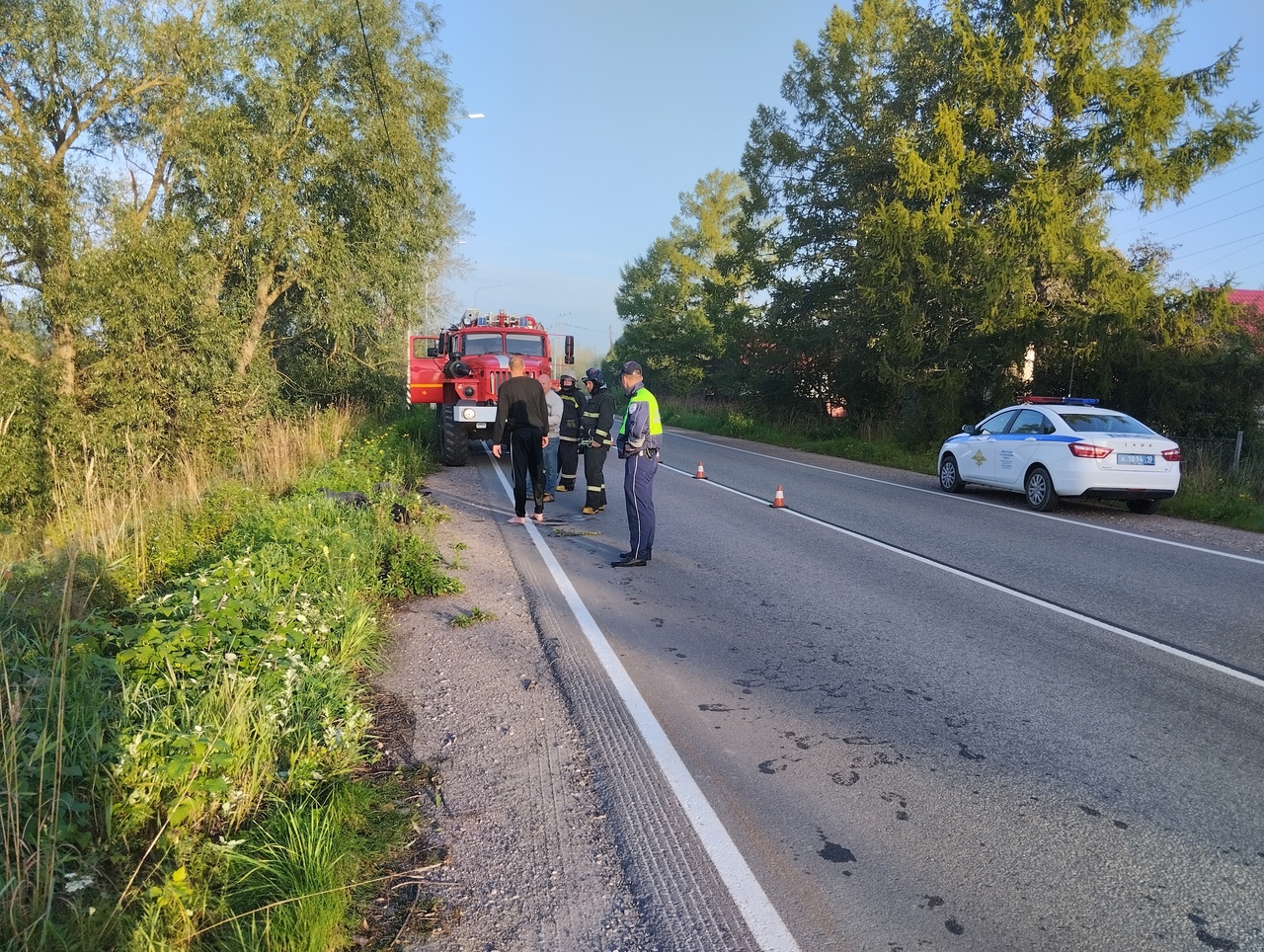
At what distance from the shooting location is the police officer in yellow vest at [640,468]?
27.7ft

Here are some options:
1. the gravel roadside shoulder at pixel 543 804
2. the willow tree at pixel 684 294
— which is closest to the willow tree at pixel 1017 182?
the gravel roadside shoulder at pixel 543 804

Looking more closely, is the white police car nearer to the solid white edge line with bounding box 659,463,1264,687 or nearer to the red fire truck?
the solid white edge line with bounding box 659,463,1264,687

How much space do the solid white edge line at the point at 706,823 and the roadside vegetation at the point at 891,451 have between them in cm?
1104

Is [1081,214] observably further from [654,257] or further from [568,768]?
[654,257]

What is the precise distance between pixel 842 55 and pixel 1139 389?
53.1ft

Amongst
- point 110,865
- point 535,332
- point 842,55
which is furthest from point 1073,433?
point 842,55

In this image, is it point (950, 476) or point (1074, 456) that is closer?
point (1074, 456)

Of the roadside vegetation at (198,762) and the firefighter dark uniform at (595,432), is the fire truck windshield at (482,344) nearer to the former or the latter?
the firefighter dark uniform at (595,432)

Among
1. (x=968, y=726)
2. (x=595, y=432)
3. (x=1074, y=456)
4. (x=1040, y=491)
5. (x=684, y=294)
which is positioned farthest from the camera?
(x=684, y=294)

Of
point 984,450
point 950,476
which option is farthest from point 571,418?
point 950,476

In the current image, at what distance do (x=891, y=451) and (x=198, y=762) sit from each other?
20235mm

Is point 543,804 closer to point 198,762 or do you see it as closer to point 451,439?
point 198,762

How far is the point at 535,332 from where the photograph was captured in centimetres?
1831

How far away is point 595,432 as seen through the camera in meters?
11.2
